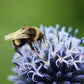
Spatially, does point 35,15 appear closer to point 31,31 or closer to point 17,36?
point 31,31

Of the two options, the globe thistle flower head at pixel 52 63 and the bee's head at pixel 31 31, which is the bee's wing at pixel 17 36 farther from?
the globe thistle flower head at pixel 52 63

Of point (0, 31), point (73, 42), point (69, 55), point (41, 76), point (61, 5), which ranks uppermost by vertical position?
point (61, 5)

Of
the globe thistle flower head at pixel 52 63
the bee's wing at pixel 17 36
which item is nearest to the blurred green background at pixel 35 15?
the globe thistle flower head at pixel 52 63

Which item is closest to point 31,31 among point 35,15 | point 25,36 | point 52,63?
point 25,36

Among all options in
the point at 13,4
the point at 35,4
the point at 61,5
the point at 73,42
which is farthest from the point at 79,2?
the point at 73,42

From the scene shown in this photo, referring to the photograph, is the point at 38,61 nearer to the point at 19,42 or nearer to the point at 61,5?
the point at 19,42
